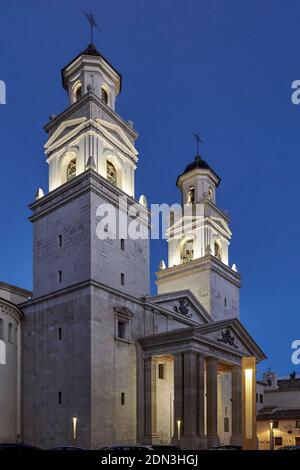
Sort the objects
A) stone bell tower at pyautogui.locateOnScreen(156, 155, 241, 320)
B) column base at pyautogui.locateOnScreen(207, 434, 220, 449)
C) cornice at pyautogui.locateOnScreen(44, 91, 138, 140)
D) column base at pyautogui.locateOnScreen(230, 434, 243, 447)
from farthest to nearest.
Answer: stone bell tower at pyautogui.locateOnScreen(156, 155, 241, 320), cornice at pyautogui.locateOnScreen(44, 91, 138, 140), column base at pyautogui.locateOnScreen(230, 434, 243, 447), column base at pyautogui.locateOnScreen(207, 434, 220, 449)

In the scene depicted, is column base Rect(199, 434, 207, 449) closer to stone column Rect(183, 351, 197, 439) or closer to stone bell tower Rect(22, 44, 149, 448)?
stone column Rect(183, 351, 197, 439)

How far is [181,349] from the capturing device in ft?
138

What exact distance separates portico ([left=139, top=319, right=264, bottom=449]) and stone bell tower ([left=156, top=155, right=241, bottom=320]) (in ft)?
38.2

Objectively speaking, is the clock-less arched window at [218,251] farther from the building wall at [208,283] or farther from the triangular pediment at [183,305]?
the triangular pediment at [183,305]

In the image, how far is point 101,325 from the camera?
40.2 metres

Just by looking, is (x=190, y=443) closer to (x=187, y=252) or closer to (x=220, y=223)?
(x=187, y=252)

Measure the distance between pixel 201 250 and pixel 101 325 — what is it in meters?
22.0

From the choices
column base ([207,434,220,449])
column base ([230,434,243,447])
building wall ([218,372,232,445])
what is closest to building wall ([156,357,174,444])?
column base ([207,434,220,449])

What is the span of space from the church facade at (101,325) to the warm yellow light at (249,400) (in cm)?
1445

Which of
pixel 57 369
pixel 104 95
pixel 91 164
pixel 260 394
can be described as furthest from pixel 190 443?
pixel 260 394

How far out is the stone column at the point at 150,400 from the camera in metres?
42.0

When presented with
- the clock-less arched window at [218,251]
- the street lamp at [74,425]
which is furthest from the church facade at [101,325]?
the clock-less arched window at [218,251]

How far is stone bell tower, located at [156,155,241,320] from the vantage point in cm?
5831
